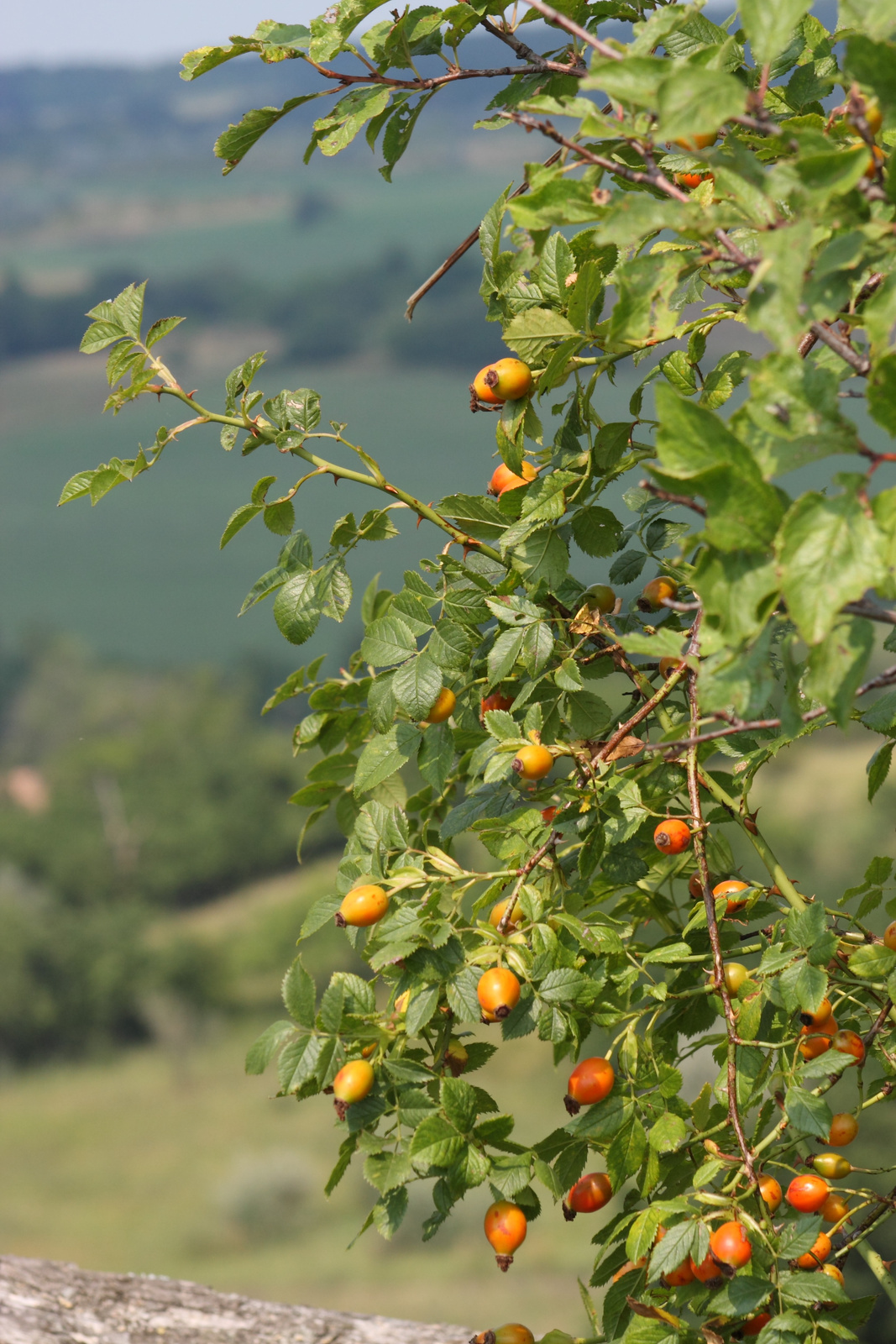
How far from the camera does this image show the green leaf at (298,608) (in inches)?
41.1

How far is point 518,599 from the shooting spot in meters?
1.01

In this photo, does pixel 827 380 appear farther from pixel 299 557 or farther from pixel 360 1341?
pixel 360 1341

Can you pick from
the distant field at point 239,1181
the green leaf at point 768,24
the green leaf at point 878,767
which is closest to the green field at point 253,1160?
the distant field at point 239,1181

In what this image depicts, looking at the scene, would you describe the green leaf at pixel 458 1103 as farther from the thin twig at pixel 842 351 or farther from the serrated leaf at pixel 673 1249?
the thin twig at pixel 842 351

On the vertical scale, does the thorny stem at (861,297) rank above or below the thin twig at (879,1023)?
above

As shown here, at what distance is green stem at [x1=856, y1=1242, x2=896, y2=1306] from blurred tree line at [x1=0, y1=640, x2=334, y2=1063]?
1137 inches

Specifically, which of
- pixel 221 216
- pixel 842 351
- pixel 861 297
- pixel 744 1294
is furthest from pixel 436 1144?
pixel 221 216

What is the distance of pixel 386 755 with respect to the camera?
1093mm

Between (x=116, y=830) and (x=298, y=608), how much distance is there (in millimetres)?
36126

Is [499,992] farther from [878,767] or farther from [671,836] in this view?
[878,767]

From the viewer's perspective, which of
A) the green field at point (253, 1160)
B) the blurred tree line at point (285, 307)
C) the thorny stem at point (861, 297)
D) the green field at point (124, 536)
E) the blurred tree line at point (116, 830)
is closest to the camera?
the thorny stem at point (861, 297)

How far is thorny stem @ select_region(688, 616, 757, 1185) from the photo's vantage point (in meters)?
0.90

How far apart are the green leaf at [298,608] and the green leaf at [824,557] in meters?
0.58

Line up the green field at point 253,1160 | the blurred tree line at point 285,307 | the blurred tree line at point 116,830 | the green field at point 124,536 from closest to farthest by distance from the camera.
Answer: the green field at point 253,1160 < the blurred tree line at point 116,830 < the blurred tree line at point 285,307 < the green field at point 124,536
